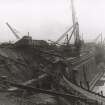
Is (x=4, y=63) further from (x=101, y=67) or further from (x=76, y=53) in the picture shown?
(x=101, y=67)

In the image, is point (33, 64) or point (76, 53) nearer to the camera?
point (33, 64)

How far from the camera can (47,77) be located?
16578 mm

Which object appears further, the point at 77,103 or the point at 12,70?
the point at 12,70

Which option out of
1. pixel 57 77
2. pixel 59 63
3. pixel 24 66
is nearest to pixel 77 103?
pixel 57 77

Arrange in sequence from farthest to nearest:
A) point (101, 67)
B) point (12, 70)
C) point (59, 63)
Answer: point (101, 67) < point (59, 63) < point (12, 70)

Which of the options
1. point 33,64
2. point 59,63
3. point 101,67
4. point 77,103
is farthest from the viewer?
point 101,67

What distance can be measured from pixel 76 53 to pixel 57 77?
1203 cm

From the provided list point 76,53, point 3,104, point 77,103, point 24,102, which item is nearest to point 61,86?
point 77,103

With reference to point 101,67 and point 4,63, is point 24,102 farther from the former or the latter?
point 101,67

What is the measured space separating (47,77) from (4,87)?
12.2 ft

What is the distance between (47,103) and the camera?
1268 cm

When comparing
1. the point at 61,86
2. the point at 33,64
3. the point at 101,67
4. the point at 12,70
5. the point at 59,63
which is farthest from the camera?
the point at 101,67

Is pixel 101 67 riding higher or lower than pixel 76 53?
lower

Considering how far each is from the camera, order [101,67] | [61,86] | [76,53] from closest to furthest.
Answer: [61,86]
[76,53]
[101,67]
